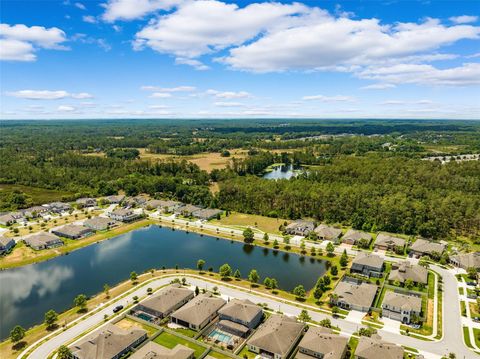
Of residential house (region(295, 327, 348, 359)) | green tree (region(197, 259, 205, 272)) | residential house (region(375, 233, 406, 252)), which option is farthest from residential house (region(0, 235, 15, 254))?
residential house (region(375, 233, 406, 252))

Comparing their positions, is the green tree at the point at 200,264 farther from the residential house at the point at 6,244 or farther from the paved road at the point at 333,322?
the residential house at the point at 6,244

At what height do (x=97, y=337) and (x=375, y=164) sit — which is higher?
(x=375, y=164)

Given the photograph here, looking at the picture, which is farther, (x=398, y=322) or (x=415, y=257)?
(x=415, y=257)

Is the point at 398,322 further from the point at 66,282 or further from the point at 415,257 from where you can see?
the point at 66,282

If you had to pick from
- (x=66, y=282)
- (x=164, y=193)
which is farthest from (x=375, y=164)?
(x=66, y=282)

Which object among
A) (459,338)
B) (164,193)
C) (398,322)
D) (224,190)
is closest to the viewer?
(459,338)

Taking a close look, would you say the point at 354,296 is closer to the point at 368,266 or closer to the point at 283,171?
the point at 368,266
